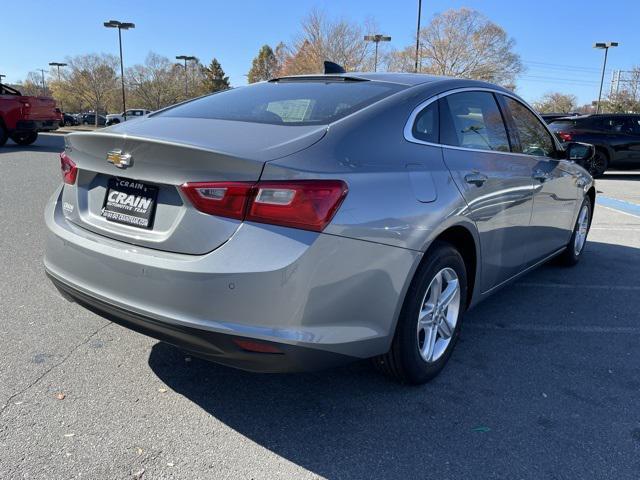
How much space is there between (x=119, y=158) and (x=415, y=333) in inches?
64.8

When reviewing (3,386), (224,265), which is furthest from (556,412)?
(3,386)

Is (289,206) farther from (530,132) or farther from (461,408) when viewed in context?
(530,132)

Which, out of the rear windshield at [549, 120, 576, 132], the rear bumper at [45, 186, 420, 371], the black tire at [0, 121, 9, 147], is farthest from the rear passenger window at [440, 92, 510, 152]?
the black tire at [0, 121, 9, 147]

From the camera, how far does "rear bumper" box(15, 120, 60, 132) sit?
15.7 meters

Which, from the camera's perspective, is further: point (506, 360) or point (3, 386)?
point (506, 360)

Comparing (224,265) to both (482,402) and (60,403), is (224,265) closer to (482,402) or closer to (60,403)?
(60,403)

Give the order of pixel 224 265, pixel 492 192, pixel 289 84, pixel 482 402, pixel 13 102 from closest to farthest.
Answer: pixel 224 265 → pixel 482 402 → pixel 492 192 → pixel 289 84 → pixel 13 102

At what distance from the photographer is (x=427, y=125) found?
2877 millimetres

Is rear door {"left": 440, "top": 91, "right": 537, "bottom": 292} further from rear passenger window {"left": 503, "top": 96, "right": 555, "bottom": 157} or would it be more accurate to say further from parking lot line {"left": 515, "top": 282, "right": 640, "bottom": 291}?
parking lot line {"left": 515, "top": 282, "right": 640, "bottom": 291}

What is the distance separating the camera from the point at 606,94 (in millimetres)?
61469

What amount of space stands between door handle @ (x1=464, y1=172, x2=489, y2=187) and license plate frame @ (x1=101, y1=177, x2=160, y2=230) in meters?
1.67

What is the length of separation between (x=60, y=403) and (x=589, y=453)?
2501 millimetres

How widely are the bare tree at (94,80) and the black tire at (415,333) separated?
66439mm

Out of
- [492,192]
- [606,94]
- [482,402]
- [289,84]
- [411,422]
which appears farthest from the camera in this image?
[606,94]
